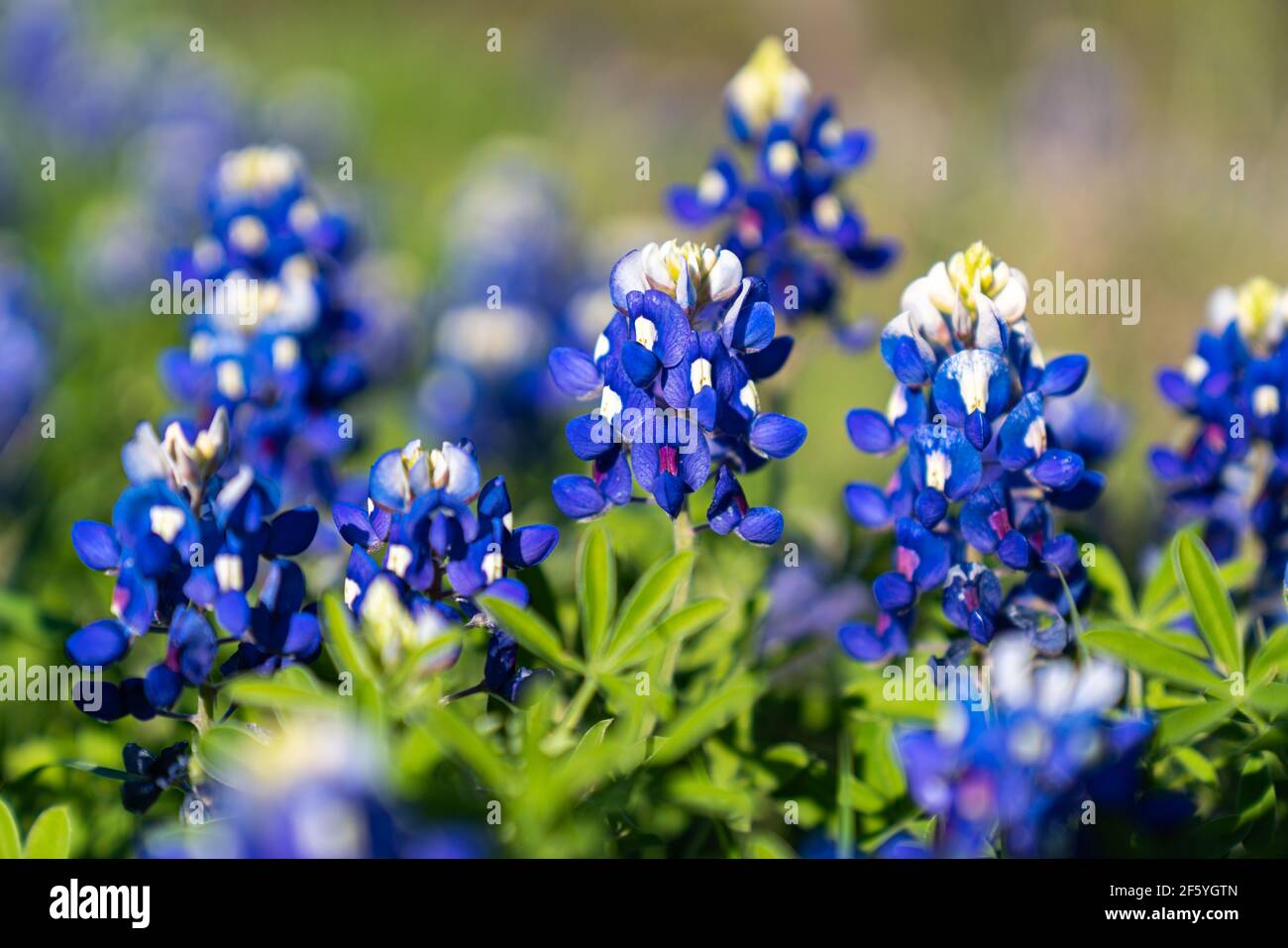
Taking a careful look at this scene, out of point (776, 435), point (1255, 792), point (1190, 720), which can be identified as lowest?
point (1255, 792)

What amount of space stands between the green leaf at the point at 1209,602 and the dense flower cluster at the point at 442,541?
948mm

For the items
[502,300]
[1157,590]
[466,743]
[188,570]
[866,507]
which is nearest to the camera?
[466,743]

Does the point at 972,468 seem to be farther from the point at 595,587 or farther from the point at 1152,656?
the point at 595,587

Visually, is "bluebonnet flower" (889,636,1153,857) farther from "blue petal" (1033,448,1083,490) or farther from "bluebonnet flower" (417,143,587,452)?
"bluebonnet flower" (417,143,587,452)

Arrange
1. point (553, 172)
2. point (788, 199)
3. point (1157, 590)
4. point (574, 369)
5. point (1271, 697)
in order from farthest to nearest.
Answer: point (553, 172) < point (788, 199) < point (1157, 590) < point (574, 369) < point (1271, 697)

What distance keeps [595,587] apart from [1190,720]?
0.87 m

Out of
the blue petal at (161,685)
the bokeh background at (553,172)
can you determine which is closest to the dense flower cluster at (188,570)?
the blue petal at (161,685)

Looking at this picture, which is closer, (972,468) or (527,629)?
(527,629)

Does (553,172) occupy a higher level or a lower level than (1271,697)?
higher

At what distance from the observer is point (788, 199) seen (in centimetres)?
280

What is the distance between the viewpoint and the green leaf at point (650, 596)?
6.51ft

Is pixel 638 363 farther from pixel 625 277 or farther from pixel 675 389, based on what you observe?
pixel 625 277

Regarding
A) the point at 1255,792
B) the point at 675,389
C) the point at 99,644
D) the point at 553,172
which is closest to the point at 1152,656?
the point at 1255,792

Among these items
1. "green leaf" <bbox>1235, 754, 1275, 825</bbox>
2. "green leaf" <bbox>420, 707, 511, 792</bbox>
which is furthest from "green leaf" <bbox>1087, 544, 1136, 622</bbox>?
"green leaf" <bbox>420, 707, 511, 792</bbox>
